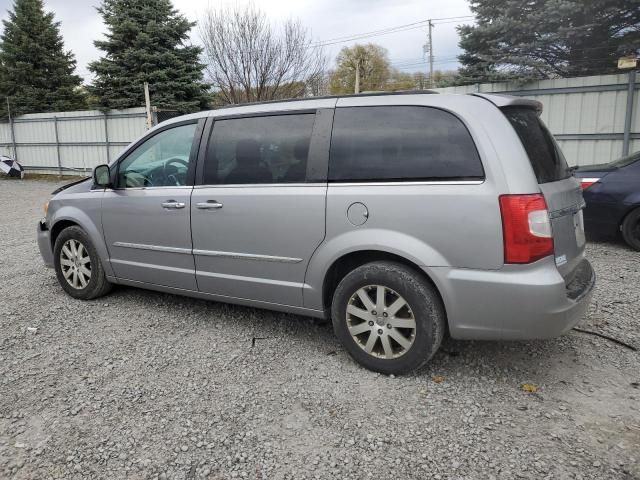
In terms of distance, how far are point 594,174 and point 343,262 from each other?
16.0 ft

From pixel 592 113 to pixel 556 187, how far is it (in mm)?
8683

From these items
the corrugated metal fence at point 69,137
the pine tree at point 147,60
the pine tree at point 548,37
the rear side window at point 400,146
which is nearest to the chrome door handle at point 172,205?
the rear side window at point 400,146

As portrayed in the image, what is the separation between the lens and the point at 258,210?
3.59 metres

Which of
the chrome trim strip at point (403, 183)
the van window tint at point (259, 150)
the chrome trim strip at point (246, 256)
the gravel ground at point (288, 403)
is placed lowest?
the gravel ground at point (288, 403)

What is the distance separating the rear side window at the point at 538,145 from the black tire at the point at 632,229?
12.0 feet

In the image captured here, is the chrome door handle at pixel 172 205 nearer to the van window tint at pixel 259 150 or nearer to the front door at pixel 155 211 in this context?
the front door at pixel 155 211

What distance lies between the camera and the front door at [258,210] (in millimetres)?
3459

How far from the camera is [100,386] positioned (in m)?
3.24

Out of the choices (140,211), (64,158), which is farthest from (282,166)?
(64,158)

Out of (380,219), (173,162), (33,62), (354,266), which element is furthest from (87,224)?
(33,62)

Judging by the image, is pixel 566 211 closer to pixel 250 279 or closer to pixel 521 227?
pixel 521 227

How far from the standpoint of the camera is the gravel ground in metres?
2.47

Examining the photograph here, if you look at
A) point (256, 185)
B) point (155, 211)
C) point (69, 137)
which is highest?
point (69, 137)

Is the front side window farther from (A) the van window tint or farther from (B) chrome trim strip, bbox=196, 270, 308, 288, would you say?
(B) chrome trim strip, bbox=196, 270, 308, 288
